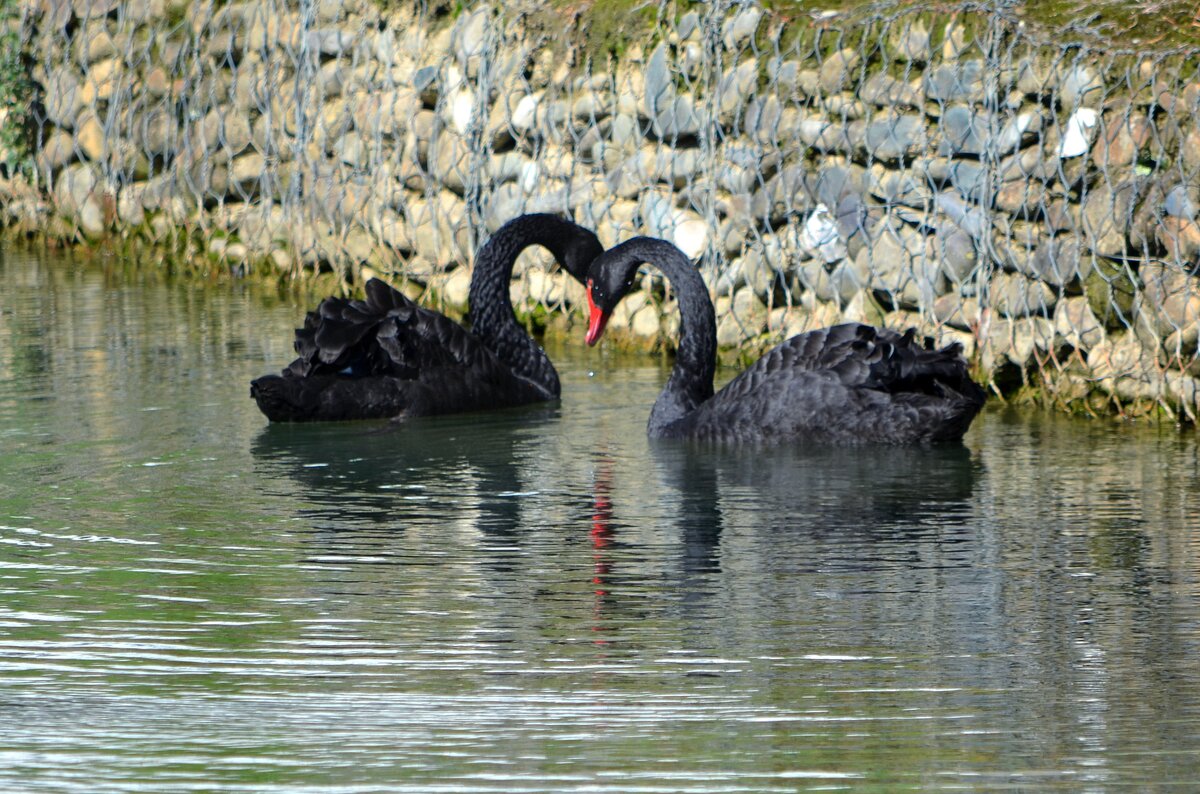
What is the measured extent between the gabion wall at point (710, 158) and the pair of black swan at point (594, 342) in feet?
3.28

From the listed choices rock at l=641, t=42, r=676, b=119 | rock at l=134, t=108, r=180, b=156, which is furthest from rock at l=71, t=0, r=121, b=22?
rock at l=641, t=42, r=676, b=119

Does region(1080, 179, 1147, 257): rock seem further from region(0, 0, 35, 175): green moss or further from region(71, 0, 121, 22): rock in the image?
region(0, 0, 35, 175): green moss

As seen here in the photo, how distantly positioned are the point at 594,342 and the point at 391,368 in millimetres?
821

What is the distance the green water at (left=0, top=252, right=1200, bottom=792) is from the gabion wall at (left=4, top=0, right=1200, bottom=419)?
672 mm

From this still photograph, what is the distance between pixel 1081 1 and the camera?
8766 mm

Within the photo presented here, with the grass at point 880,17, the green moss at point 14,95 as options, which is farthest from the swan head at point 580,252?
the green moss at point 14,95

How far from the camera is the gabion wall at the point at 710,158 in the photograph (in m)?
8.20

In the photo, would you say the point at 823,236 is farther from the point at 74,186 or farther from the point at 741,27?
the point at 74,186

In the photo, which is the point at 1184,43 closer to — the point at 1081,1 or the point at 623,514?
the point at 1081,1

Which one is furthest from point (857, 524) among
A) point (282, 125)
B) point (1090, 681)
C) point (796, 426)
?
point (282, 125)

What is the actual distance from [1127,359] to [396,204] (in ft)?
15.4

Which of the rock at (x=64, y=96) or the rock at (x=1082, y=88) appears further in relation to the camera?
the rock at (x=64, y=96)

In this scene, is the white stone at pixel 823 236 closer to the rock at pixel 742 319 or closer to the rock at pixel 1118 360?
the rock at pixel 742 319

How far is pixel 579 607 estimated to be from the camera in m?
5.05
